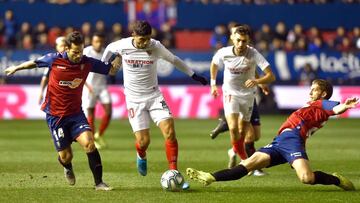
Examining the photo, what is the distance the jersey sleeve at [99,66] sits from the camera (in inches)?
503

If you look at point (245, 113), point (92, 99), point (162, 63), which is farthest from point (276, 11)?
point (245, 113)

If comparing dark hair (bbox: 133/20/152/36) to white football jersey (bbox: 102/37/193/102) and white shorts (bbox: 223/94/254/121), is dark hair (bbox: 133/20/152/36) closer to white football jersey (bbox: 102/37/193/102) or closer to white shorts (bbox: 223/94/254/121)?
white football jersey (bbox: 102/37/193/102)

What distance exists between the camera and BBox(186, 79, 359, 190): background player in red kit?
38.7 feet

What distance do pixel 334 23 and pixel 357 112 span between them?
5010 mm

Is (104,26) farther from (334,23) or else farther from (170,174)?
(170,174)

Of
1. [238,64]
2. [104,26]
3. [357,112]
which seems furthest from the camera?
[104,26]

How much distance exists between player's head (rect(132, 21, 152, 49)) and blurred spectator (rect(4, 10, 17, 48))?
18033 millimetres

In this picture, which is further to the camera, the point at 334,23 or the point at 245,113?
the point at 334,23

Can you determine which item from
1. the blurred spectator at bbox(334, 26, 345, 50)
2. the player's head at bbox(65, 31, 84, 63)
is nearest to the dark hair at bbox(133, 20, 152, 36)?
the player's head at bbox(65, 31, 84, 63)

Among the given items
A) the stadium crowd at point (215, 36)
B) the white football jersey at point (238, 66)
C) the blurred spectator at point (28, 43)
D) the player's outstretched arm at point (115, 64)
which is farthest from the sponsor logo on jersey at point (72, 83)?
the blurred spectator at point (28, 43)

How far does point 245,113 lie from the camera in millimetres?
14844

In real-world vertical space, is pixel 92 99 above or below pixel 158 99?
below

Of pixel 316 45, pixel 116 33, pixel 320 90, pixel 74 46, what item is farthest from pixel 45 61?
pixel 316 45

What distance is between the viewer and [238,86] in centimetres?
1471
